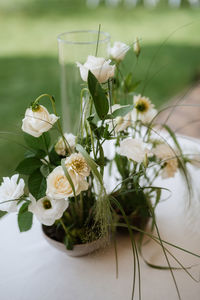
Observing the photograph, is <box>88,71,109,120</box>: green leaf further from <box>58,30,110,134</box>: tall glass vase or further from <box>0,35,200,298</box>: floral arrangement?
<box>58,30,110,134</box>: tall glass vase

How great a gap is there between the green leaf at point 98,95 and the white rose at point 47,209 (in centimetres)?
19

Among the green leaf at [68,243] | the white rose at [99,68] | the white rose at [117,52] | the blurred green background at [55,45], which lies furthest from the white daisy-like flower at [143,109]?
the blurred green background at [55,45]

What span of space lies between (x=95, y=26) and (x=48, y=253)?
4329 millimetres

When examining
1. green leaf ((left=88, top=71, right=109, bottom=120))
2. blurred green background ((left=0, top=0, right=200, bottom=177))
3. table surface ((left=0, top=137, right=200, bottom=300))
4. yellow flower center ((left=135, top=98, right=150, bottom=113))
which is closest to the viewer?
green leaf ((left=88, top=71, right=109, bottom=120))

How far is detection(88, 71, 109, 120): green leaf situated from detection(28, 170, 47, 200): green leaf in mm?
182

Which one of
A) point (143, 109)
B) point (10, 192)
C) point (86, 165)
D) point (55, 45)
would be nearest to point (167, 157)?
point (143, 109)

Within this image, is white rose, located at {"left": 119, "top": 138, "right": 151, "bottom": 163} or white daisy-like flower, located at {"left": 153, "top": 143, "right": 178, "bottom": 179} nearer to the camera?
white rose, located at {"left": 119, "top": 138, "right": 151, "bottom": 163}

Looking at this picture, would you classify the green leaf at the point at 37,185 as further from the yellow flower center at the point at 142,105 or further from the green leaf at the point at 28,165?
the yellow flower center at the point at 142,105

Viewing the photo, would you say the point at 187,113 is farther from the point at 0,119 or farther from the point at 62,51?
the point at 62,51

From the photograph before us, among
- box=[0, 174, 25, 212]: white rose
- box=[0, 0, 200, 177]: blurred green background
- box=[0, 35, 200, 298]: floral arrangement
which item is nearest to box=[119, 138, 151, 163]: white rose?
box=[0, 35, 200, 298]: floral arrangement

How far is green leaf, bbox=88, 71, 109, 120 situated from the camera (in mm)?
553

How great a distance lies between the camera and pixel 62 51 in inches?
31.8

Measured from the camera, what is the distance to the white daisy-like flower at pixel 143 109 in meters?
0.77

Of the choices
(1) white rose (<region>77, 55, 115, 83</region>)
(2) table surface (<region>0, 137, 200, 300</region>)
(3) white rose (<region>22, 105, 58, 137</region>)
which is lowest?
(2) table surface (<region>0, 137, 200, 300</region>)
